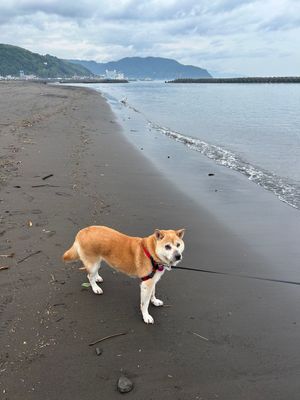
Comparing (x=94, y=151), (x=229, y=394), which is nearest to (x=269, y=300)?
(x=229, y=394)

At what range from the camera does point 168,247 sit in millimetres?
4977

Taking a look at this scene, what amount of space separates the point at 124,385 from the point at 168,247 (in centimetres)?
174

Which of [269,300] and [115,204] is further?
[115,204]

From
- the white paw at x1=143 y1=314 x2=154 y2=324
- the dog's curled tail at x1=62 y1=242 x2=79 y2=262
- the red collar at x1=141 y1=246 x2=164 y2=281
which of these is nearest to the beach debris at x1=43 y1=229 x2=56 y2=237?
the dog's curled tail at x1=62 y1=242 x2=79 y2=262

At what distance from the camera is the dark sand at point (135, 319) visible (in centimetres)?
408

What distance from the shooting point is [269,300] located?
5707 millimetres

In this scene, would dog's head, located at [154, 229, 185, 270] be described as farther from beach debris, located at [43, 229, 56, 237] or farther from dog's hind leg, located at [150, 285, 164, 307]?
beach debris, located at [43, 229, 56, 237]

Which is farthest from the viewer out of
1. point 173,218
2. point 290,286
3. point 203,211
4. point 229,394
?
point 203,211

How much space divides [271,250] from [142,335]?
11.7 feet

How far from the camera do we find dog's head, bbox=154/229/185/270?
4.94 meters

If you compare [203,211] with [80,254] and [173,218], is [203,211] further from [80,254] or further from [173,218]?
[80,254]

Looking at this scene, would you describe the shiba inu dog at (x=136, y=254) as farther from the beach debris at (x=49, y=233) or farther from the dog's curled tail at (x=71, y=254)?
the beach debris at (x=49, y=233)

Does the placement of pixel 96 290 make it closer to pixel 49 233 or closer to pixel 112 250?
pixel 112 250

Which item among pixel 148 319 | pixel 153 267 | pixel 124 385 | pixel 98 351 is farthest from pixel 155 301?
pixel 124 385
